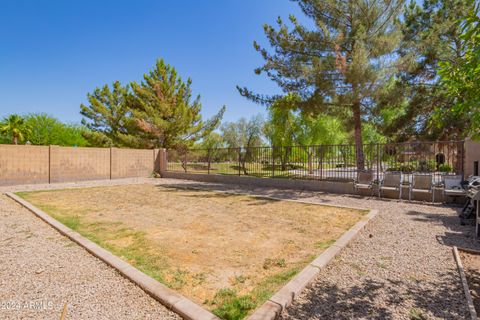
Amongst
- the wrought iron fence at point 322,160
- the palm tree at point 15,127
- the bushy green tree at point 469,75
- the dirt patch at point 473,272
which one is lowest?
the dirt patch at point 473,272

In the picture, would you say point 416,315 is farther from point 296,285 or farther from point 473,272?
point 473,272

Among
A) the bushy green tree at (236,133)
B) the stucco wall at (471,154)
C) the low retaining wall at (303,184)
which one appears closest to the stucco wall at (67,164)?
the low retaining wall at (303,184)

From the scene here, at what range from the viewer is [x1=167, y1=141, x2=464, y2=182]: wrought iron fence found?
10578 mm

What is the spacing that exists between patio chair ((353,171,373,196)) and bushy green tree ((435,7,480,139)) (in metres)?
7.03

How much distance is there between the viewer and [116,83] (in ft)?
101

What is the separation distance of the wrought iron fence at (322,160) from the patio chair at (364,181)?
328mm

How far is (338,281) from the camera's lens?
3104 mm

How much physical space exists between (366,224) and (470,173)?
576cm

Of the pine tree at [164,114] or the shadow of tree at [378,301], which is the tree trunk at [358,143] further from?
the pine tree at [164,114]

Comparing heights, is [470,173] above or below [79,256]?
above

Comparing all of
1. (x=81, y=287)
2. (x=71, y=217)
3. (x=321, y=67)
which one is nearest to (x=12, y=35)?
(x=71, y=217)

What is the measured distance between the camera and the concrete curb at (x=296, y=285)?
2.36 metres

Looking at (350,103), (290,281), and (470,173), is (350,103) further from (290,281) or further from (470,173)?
(290,281)

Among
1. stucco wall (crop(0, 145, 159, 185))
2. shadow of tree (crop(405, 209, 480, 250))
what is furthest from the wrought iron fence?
shadow of tree (crop(405, 209, 480, 250))
